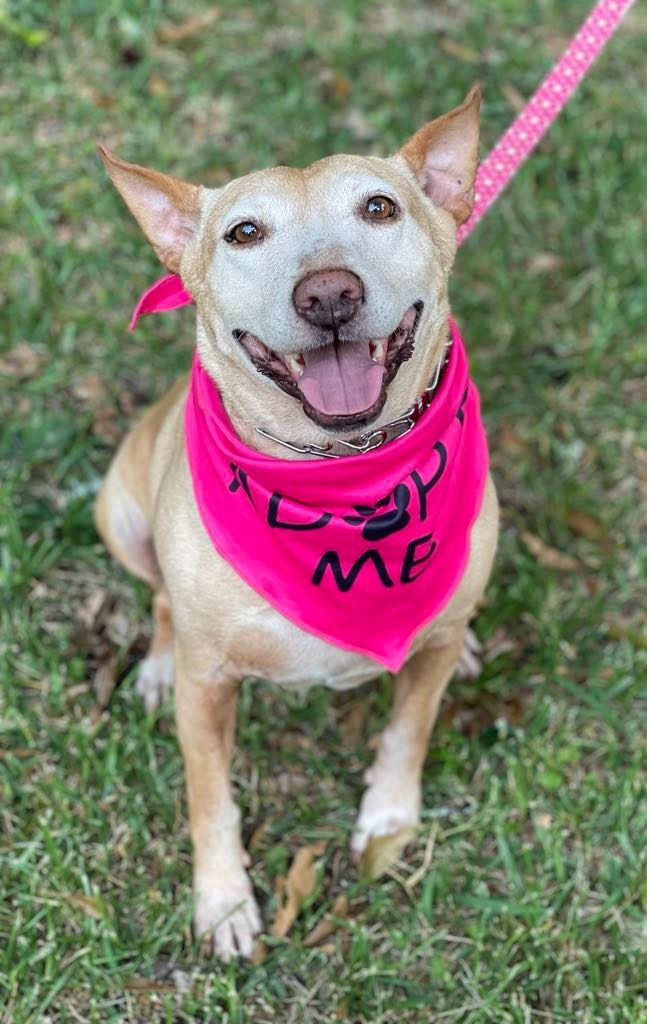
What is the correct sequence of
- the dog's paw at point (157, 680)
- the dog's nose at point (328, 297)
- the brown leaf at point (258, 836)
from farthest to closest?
the dog's paw at point (157, 680)
the brown leaf at point (258, 836)
the dog's nose at point (328, 297)

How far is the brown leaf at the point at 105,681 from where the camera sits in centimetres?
425

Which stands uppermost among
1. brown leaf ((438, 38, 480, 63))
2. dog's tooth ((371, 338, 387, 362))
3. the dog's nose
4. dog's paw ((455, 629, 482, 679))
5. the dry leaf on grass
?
brown leaf ((438, 38, 480, 63))

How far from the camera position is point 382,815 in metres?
3.89

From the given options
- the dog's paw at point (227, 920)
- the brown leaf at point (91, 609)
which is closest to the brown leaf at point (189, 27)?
the brown leaf at point (91, 609)

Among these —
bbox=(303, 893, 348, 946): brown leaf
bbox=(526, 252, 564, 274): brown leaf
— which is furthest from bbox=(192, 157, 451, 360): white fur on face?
bbox=(526, 252, 564, 274): brown leaf

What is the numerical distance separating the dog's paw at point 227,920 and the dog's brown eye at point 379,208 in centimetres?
222

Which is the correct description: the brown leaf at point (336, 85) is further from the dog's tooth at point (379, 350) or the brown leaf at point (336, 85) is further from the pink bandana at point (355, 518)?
the dog's tooth at point (379, 350)

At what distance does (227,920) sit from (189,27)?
480cm

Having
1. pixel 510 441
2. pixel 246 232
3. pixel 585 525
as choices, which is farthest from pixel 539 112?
pixel 585 525

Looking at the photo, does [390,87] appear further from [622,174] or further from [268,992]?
[268,992]

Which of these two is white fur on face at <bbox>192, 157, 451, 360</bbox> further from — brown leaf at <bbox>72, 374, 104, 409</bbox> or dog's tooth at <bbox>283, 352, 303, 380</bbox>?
brown leaf at <bbox>72, 374, 104, 409</bbox>

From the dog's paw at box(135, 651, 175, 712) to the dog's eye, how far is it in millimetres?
1926

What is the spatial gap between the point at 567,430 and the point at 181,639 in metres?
2.44

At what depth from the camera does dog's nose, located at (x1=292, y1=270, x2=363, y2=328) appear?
253 centimetres
